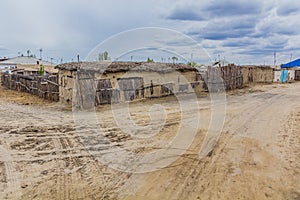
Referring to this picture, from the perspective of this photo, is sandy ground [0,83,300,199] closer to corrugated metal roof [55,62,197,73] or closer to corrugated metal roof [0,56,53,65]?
corrugated metal roof [55,62,197,73]

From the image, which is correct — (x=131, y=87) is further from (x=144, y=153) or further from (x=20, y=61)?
(x=20, y=61)

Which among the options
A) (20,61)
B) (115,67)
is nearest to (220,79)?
(115,67)

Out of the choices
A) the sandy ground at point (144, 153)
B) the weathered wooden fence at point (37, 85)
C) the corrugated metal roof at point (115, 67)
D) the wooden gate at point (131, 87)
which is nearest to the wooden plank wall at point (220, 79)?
the corrugated metal roof at point (115, 67)

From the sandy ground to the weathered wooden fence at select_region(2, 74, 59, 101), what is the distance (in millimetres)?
5513

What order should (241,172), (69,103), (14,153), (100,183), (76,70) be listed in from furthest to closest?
(69,103), (76,70), (14,153), (241,172), (100,183)

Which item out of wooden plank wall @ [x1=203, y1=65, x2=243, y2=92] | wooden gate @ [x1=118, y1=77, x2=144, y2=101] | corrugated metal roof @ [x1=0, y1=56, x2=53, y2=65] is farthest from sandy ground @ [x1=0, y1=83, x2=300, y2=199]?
corrugated metal roof @ [x1=0, y1=56, x2=53, y2=65]

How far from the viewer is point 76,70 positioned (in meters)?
13.4

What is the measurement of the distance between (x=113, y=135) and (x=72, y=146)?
143cm

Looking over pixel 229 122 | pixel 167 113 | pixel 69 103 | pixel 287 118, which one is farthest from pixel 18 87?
pixel 287 118

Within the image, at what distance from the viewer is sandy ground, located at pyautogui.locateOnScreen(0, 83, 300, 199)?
4.94 meters

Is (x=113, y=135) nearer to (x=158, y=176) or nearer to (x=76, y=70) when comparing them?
(x=158, y=176)

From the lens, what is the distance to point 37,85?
18.3 meters

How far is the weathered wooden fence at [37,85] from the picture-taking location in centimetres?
1638

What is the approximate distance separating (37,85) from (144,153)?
1369cm
